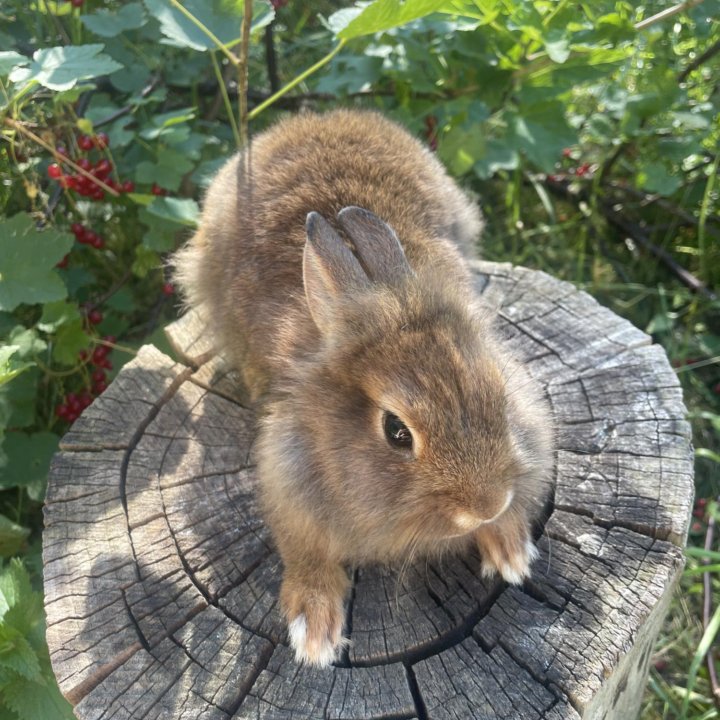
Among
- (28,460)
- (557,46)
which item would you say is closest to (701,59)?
(557,46)

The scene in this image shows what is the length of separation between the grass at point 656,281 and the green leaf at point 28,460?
3.00 m

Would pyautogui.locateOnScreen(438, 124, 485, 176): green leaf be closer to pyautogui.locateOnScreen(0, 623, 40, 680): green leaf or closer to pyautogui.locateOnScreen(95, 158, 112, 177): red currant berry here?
pyautogui.locateOnScreen(95, 158, 112, 177): red currant berry

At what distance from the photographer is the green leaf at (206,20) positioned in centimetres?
300

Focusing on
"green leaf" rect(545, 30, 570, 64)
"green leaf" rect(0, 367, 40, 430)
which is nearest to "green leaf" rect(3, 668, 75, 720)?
"green leaf" rect(0, 367, 40, 430)

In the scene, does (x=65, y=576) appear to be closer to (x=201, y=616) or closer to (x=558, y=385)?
(x=201, y=616)

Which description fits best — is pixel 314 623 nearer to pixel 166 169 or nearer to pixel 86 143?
pixel 166 169

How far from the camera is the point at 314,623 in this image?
88.1 inches

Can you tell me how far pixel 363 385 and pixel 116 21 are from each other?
93.2 inches

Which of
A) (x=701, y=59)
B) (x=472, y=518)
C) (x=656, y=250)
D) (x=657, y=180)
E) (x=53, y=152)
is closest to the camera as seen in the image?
(x=472, y=518)

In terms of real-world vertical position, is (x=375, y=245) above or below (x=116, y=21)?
below

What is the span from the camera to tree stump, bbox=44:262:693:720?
2150 mm

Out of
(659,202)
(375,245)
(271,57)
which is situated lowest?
(659,202)

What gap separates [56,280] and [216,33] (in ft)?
3.97

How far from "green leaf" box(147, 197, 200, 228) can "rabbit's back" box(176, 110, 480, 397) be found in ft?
0.22
